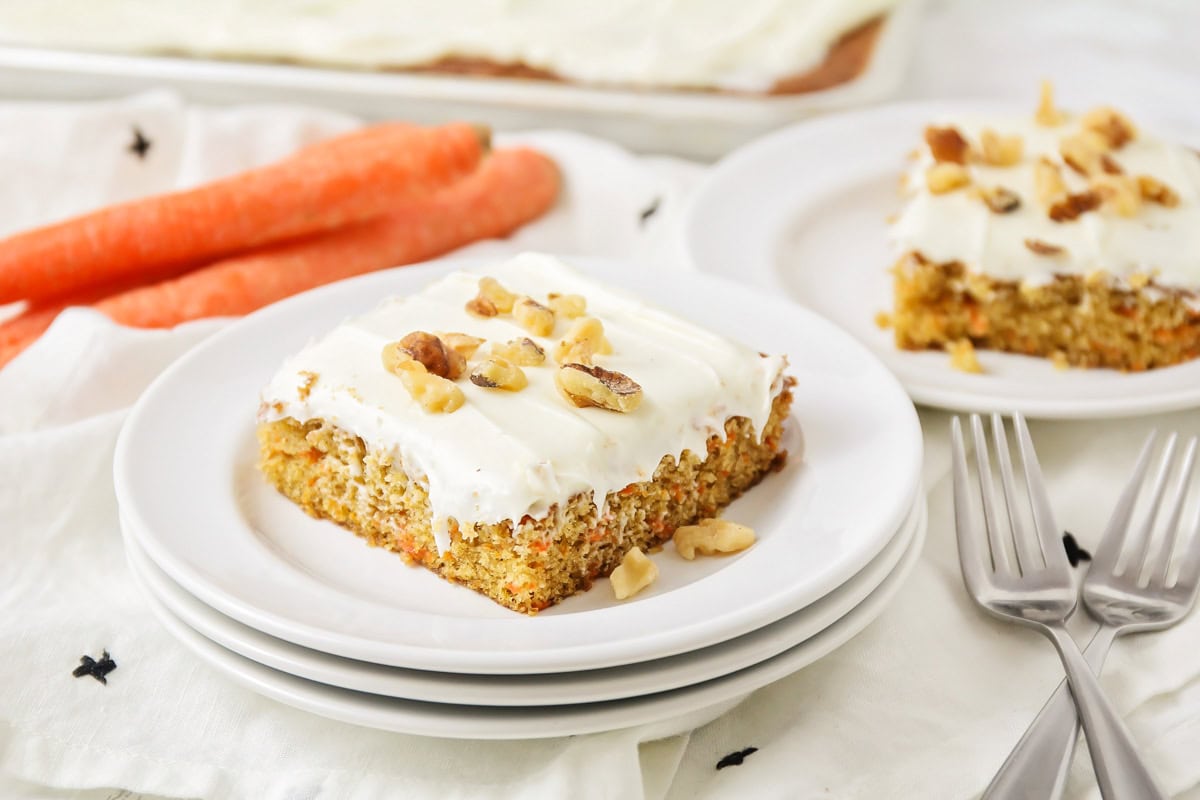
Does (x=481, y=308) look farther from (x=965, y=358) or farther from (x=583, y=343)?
(x=965, y=358)

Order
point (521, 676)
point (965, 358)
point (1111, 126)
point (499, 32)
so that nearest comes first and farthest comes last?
point (521, 676)
point (965, 358)
point (1111, 126)
point (499, 32)

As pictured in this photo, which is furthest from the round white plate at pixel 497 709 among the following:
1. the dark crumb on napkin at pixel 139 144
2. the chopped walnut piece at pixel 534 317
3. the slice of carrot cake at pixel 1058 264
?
the dark crumb on napkin at pixel 139 144

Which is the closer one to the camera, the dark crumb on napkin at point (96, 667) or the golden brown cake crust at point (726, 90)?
the dark crumb on napkin at point (96, 667)

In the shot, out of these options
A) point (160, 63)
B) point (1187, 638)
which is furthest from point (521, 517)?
point (160, 63)

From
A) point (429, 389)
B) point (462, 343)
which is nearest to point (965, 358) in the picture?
point (462, 343)

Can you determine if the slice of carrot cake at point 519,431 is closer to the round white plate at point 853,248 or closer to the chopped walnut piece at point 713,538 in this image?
the chopped walnut piece at point 713,538
